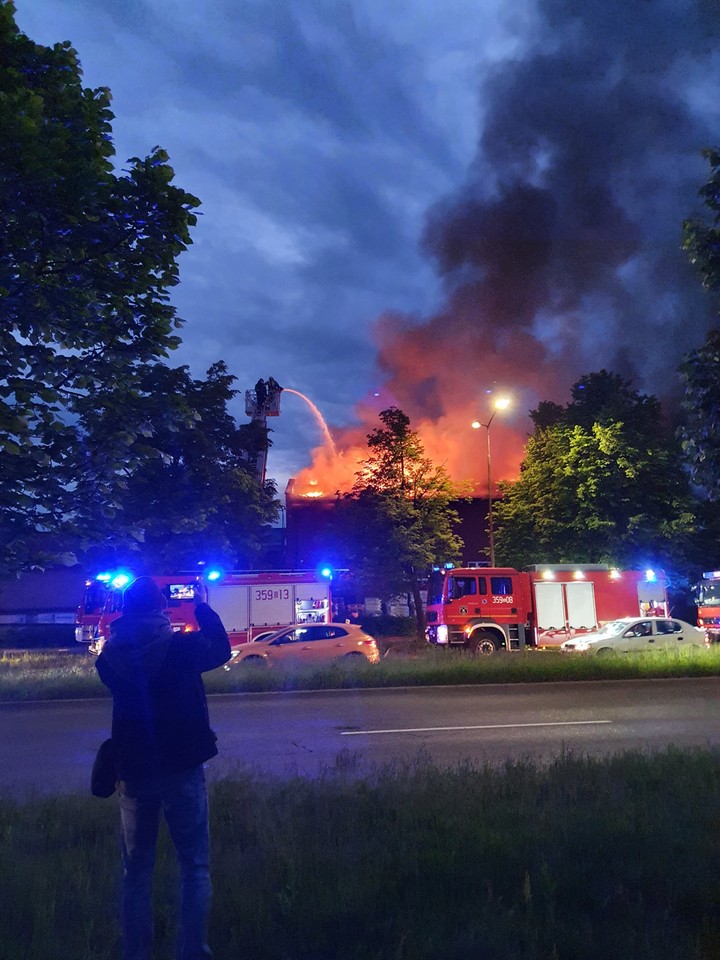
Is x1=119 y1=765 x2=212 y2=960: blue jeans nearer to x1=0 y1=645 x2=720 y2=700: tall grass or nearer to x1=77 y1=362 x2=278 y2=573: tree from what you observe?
x1=0 y1=645 x2=720 y2=700: tall grass

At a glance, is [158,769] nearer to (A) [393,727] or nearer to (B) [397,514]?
(A) [393,727]

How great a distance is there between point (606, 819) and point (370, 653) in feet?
43.7

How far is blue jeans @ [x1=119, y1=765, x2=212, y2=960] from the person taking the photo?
10.5 feet

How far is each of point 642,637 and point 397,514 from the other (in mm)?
11726

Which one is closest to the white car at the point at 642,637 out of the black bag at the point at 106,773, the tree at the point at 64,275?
the tree at the point at 64,275

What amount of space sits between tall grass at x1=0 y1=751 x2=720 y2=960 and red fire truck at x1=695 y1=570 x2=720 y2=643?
72.8ft

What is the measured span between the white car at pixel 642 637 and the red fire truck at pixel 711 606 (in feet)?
18.4

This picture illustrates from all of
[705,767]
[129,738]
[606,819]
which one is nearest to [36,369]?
[129,738]

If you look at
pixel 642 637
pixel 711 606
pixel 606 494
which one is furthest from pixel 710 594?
pixel 642 637

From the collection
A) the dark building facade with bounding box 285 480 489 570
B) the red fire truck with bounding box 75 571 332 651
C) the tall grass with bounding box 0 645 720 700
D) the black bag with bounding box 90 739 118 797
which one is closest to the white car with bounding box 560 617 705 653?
the tall grass with bounding box 0 645 720 700

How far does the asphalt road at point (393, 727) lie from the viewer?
862 cm

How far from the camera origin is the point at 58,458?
5520 millimetres

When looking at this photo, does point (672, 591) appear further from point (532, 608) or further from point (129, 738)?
point (129, 738)

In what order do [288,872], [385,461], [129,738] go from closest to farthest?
1. [129,738]
2. [288,872]
3. [385,461]
